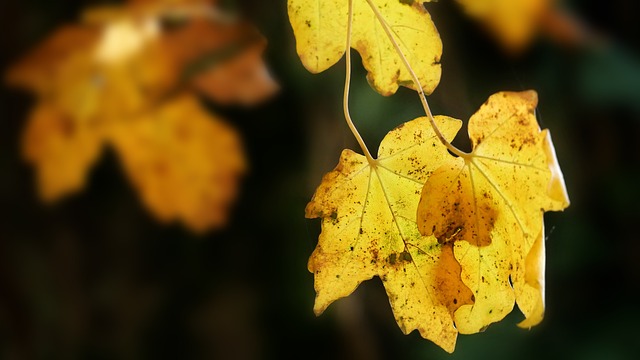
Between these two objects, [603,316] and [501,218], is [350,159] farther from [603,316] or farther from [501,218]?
[603,316]

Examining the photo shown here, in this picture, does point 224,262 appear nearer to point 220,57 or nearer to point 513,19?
point 220,57

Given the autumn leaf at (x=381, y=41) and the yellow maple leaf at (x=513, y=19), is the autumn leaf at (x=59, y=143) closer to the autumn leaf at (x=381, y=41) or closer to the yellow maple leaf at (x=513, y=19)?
the yellow maple leaf at (x=513, y=19)

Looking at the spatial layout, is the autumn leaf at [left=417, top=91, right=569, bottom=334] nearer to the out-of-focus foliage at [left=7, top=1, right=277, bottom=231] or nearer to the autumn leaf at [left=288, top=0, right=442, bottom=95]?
the autumn leaf at [left=288, top=0, right=442, bottom=95]

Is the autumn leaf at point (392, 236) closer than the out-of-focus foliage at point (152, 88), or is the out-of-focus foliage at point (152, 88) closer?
the autumn leaf at point (392, 236)

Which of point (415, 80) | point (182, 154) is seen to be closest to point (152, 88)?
point (182, 154)

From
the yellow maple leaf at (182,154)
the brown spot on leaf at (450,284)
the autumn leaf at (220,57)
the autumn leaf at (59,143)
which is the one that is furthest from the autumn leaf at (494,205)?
the autumn leaf at (59,143)

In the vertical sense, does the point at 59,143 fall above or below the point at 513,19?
below

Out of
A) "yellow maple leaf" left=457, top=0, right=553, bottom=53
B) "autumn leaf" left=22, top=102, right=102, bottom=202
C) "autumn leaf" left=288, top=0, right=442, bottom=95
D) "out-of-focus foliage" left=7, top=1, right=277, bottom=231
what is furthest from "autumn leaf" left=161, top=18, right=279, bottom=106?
"autumn leaf" left=288, top=0, right=442, bottom=95
